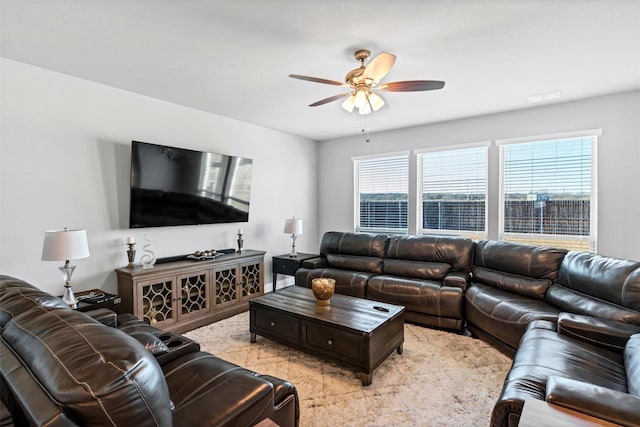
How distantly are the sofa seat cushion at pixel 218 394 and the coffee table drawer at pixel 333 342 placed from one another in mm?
887

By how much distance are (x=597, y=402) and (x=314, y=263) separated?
3391 millimetres

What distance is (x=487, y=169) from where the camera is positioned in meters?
4.31

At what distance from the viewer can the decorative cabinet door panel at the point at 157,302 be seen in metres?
3.04

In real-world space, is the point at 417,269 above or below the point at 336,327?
above

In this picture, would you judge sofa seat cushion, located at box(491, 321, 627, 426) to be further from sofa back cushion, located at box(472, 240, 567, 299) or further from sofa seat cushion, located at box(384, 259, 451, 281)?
sofa seat cushion, located at box(384, 259, 451, 281)

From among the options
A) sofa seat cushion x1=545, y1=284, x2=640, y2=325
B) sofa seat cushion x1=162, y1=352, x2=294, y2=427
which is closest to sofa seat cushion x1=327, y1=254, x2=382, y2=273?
sofa seat cushion x1=545, y1=284, x2=640, y2=325

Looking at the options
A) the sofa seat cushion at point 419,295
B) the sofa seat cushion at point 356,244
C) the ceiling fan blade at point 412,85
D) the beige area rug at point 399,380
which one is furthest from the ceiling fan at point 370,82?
the beige area rug at point 399,380

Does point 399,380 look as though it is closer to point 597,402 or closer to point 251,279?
point 597,402

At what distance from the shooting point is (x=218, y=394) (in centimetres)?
140

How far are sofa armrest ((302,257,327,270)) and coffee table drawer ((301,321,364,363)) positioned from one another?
174cm

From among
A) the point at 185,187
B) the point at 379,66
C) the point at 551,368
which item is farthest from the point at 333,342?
the point at 185,187

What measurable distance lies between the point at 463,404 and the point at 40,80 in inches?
170

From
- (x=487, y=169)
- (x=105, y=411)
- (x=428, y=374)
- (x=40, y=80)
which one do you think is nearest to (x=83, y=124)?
(x=40, y=80)

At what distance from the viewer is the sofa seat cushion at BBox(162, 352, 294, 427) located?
1.27 m
